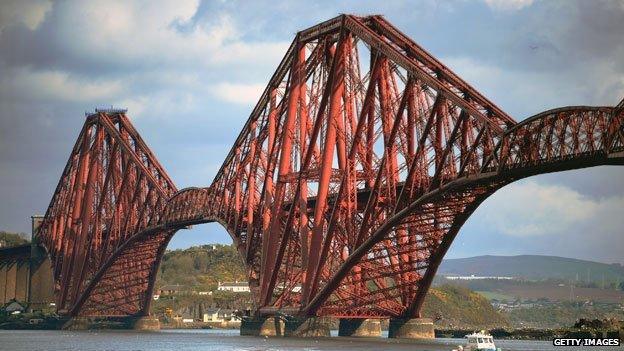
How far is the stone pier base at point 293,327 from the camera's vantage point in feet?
400

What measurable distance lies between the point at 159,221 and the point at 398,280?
66097 mm

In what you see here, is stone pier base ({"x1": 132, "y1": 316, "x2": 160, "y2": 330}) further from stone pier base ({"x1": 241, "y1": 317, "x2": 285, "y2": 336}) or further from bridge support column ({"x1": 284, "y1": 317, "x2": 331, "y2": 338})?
bridge support column ({"x1": 284, "y1": 317, "x2": 331, "y2": 338})

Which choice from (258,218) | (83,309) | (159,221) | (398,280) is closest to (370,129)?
(398,280)

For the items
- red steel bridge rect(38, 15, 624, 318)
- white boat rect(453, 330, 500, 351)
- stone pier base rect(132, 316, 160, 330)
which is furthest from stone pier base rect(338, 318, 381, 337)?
stone pier base rect(132, 316, 160, 330)

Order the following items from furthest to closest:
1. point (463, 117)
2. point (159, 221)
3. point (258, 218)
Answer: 1. point (159, 221)
2. point (258, 218)
3. point (463, 117)

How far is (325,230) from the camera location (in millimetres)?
122125

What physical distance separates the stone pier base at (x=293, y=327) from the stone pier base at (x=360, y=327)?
6.14m

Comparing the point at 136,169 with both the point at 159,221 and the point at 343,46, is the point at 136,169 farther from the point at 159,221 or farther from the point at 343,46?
the point at 343,46

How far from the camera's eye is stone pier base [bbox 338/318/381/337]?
130 meters

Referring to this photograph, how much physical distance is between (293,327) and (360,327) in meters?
10.8

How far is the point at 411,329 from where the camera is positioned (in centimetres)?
12000

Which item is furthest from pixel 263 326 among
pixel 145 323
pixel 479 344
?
pixel 145 323

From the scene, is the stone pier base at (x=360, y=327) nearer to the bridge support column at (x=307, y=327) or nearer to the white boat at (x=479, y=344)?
the bridge support column at (x=307, y=327)

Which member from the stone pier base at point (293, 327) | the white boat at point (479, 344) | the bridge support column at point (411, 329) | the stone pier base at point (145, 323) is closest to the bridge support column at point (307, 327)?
the stone pier base at point (293, 327)
